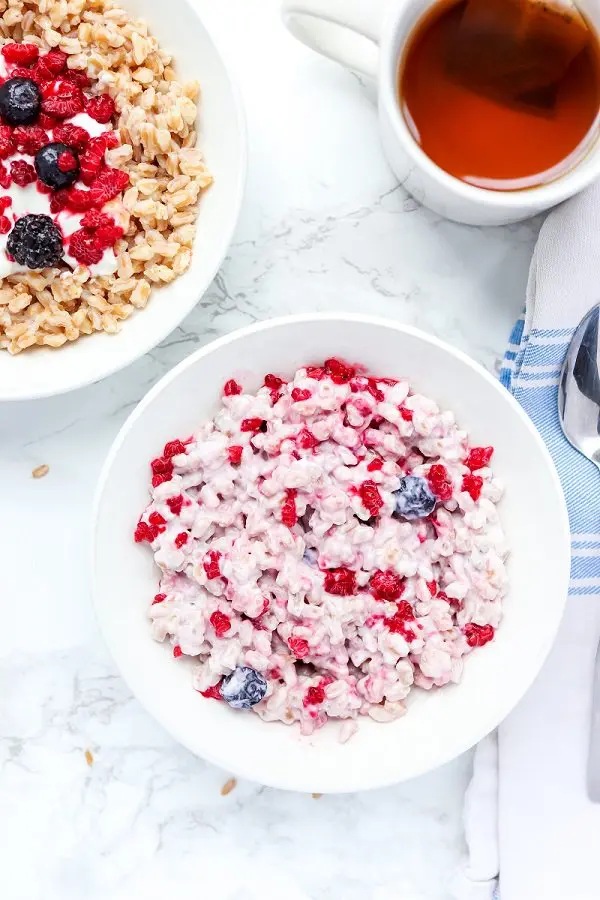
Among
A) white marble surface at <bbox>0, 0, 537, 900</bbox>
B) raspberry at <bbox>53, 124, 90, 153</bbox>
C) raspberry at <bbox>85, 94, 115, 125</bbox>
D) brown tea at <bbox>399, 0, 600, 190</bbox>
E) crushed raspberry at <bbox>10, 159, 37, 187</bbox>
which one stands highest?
brown tea at <bbox>399, 0, 600, 190</bbox>

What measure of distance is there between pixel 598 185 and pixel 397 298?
26cm

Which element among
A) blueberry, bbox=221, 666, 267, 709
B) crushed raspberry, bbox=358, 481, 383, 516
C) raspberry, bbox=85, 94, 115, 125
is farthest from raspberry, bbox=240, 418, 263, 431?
raspberry, bbox=85, 94, 115, 125

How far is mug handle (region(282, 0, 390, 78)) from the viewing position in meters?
0.90

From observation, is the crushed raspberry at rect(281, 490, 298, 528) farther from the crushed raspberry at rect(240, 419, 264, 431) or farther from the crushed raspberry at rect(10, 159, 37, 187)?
the crushed raspberry at rect(10, 159, 37, 187)

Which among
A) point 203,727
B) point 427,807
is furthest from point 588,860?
point 203,727

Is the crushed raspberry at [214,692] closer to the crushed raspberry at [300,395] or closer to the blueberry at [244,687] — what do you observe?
the blueberry at [244,687]

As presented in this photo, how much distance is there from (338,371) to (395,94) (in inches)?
11.1

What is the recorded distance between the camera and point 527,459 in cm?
95

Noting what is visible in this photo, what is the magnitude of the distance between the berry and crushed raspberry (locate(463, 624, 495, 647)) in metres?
0.58

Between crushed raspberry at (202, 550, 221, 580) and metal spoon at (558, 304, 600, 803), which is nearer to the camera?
crushed raspberry at (202, 550, 221, 580)

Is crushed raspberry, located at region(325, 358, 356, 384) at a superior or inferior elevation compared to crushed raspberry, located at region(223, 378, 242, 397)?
superior

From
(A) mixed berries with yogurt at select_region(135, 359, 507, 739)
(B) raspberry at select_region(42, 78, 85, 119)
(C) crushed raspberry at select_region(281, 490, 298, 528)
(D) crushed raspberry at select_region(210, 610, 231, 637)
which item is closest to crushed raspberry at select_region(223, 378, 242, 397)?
(A) mixed berries with yogurt at select_region(135, 359, 507, 739)

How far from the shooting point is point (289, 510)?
0.93 m

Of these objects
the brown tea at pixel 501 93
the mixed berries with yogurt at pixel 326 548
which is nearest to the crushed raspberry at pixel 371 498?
the mixed berries with yogurt at pixel 326 548
